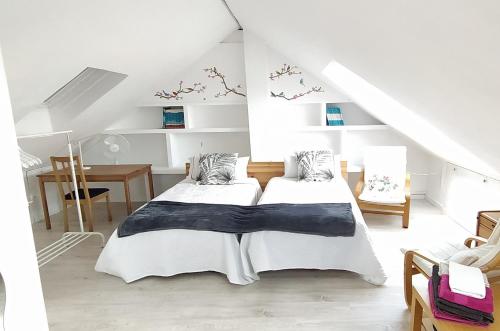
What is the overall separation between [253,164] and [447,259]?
275 cm

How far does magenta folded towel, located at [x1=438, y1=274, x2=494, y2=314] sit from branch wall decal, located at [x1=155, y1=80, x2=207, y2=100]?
3853 mm

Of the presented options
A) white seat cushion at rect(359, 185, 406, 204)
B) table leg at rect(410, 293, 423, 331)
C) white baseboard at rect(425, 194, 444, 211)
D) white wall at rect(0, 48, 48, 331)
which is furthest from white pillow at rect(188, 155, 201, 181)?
white wall at rect(0, 48, 48, 331)

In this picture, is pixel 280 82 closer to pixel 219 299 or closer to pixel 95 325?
pixel 219 299

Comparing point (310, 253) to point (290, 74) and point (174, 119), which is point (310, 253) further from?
point (174, 119)

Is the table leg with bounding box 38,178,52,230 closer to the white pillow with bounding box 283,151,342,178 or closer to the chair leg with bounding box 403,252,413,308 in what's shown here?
the white pillow with bounding box 283,151,342,178

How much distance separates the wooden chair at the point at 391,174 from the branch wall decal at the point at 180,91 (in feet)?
7.73

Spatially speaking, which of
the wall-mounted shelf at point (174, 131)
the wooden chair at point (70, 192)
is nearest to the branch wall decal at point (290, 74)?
the wall-mounted shelf at point (174, 131)

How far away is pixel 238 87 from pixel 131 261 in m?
2.76

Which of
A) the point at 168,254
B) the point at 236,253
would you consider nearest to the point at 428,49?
the point at 236,253

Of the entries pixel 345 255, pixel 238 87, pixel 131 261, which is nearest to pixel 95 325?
pixel 131 261

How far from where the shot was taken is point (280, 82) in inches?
184

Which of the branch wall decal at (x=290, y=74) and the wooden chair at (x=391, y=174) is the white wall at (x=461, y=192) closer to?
the wooden chair at (x=391, y=174)

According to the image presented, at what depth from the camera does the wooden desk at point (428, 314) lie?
67.2 inches

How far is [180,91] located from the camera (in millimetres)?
4922
